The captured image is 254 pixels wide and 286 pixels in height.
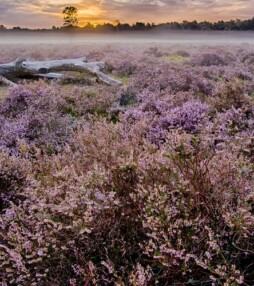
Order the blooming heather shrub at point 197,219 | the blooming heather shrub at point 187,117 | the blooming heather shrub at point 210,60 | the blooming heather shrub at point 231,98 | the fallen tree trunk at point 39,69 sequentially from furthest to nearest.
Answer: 1. the blooming heather shrub at point 210,60
2. the fallen tree trunk at point 39,69
3. the blooming heather shrub at point 231,98
4. the blooming heather shrub at point 187,117
5. the blooming heather shrub at point 197,219

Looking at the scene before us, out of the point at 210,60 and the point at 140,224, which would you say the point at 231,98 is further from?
the point at 210,60

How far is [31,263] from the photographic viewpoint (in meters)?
2.75

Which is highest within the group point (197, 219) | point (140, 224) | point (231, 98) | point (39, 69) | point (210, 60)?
point (210, 60)

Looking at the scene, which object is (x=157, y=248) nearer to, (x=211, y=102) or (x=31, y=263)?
(x=31, y=263)

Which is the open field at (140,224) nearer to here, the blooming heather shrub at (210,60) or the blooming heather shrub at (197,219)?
the blooming heather shrub at (197,219)

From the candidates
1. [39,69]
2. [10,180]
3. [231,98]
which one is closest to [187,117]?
[231,98]

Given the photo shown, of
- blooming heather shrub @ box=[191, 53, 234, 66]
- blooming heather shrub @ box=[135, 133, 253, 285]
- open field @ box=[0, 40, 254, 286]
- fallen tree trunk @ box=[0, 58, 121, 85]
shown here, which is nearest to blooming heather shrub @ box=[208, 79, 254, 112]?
open field @ box=[0, 40, 254, 286]

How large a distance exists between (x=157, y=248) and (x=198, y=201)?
1.58 ft

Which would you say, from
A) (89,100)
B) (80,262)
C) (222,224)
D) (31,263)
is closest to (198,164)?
(222,224)

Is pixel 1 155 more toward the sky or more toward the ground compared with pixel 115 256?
more toward the sky

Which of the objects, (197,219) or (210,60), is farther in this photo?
(210,60)

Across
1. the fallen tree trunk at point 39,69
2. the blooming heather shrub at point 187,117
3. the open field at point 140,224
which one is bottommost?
the open field at point 140,224

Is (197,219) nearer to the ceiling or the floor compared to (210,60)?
nearer to the floor

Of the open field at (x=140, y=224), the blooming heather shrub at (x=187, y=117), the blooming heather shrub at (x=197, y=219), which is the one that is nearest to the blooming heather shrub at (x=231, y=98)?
the blooming heather shrub at (x=187, y=117)
